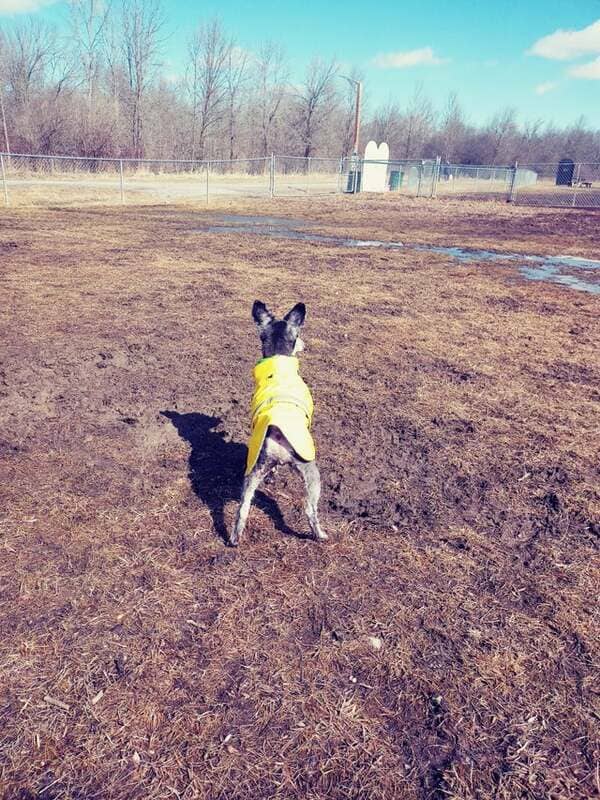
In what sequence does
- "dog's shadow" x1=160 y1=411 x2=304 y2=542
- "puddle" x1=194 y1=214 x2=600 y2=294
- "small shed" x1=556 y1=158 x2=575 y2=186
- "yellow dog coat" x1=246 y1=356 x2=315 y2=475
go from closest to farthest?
"yellow dog coat" x1=246 y1=356 x2=315 y2=475, "dog's shadow" x1=160 y1=411 x2=304 y2=542, "puddle" x1=194 y1=214 x2=600 y2=294, "small shed" x1=556 y1=158 x2=575 y2=186

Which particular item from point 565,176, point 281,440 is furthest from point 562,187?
point 281,440

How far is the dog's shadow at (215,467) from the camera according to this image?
3.67m

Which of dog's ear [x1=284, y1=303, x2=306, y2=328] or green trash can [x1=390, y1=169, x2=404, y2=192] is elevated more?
green trash can [x1=390, y1=169, x2=404, y2=192]

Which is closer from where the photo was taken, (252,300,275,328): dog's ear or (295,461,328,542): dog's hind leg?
(295,461,328,542): dog's hind leg

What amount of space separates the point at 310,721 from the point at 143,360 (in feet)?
16.3

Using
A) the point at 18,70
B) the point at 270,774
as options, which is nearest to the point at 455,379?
the point at 270,774

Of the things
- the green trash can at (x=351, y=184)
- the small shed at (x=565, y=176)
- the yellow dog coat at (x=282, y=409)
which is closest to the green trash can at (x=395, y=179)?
the green trash can at (x=351, y=184)

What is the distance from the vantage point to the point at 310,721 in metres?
2.21

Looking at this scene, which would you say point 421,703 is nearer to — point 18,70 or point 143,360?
point 143,360

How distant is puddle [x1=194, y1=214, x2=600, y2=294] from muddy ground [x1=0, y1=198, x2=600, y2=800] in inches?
200

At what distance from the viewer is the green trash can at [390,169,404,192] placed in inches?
1688

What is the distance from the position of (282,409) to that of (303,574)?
1.00 metres

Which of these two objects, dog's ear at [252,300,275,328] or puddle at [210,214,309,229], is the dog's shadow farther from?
puddle at [210,214,309,229]

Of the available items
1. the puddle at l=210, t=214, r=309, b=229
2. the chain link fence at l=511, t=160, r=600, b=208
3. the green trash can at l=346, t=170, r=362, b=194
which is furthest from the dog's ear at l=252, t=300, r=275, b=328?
the green trash can at l=346, t=170, r=362, b=194
